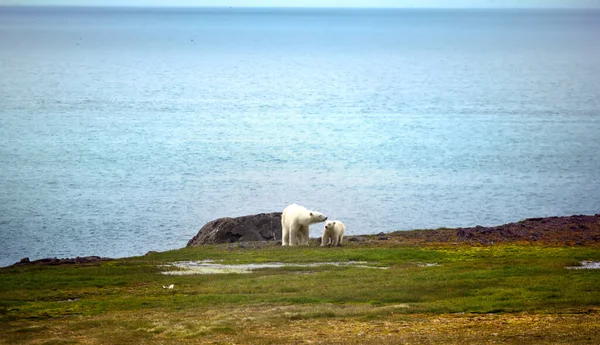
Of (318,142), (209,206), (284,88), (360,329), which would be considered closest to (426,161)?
(318,142)

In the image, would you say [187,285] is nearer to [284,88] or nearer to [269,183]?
[269,183]

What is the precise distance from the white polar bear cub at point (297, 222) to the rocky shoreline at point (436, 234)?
1460 mm

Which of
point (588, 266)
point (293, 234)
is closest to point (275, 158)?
point (293, 234)

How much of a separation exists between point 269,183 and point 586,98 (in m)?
84.9

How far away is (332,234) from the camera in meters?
36.4

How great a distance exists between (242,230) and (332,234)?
6.38 metres

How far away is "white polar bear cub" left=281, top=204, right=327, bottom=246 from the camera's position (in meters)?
37.0

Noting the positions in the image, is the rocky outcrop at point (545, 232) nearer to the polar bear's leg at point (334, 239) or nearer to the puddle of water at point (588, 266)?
the polar bear's leg at point (334, 239)

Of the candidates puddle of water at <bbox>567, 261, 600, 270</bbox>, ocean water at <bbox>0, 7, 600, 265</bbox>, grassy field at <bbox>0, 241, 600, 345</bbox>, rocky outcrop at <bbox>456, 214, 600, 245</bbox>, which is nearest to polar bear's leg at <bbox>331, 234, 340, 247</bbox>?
grassy field at <bbox>0, 241, 600, 345</bbox>

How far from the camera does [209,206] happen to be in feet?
219

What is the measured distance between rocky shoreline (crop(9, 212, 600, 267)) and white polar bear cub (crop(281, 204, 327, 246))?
1.46m

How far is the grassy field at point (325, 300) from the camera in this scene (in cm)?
2080

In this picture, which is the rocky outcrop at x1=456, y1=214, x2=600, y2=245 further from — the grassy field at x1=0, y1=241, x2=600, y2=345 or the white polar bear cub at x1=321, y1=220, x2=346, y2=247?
the white polar bear cub at x1=321, y1=220, x2=346, y2=247

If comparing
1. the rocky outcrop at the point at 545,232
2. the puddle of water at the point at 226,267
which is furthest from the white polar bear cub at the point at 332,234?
the rocky outcrop at the point at 545,232
